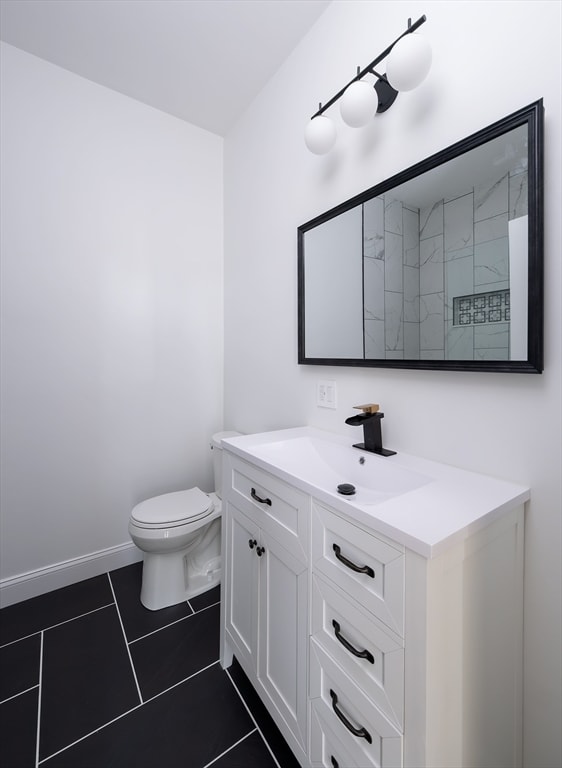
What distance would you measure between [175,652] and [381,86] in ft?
7.50

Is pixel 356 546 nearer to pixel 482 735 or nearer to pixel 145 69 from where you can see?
pixel 482 735

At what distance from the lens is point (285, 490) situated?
39.4 inches

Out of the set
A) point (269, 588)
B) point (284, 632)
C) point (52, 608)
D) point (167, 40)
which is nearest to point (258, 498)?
point (269, 588)

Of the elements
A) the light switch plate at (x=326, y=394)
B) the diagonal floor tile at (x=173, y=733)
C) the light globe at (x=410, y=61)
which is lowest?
the diagonal floor tile at (x=173, y=733)

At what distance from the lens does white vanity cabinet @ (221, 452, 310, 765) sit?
948 mm

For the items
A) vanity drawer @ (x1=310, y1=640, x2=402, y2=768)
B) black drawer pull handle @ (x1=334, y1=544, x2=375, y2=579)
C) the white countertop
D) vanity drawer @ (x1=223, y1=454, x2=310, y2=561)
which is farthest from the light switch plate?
vanity drawer @ (x1=310, y1=640, x2=402, y2=768)

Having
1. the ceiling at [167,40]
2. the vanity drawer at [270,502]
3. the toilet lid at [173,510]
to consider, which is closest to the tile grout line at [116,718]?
the toilet lid at [173,510]

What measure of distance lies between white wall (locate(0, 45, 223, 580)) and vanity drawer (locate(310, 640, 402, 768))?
5.01 feet

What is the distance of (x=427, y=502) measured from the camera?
780mm

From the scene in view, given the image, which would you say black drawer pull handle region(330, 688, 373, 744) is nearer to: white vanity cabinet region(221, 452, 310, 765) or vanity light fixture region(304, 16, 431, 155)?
white vanity cabinet region(221, 452, 310, 765)

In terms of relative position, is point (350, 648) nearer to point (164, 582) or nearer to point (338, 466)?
point (338, 466)

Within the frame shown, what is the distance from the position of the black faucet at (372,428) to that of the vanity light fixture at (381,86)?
950 millimetres

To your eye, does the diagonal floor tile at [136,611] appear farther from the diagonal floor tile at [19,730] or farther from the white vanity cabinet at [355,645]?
the white vanity cabinet at [355,645]

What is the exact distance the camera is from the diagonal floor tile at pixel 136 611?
1.56 meters
